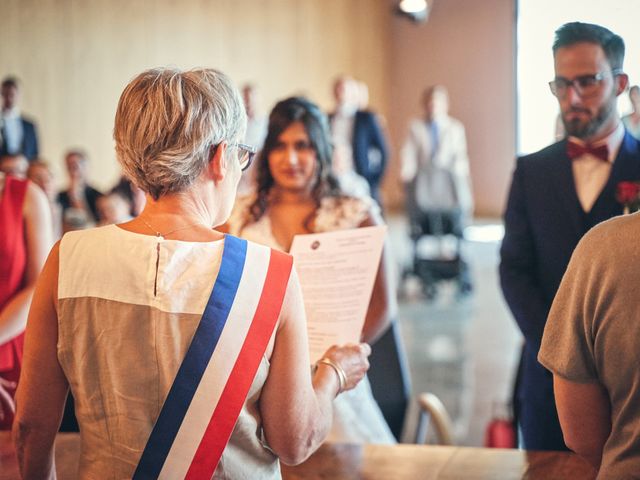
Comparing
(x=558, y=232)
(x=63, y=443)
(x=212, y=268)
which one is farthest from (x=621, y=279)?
(x=63, y=443)

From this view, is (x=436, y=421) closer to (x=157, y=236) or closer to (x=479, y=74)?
(x=157, y=236)

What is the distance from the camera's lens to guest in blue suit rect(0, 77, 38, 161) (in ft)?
26.4

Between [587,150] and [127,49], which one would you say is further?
[127,49]

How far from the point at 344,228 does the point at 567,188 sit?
2.47 feet

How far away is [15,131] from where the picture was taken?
831cm

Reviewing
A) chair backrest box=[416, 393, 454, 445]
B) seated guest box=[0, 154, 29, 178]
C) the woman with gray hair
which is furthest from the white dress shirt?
seated guest box=[0, 154, 29, 178]

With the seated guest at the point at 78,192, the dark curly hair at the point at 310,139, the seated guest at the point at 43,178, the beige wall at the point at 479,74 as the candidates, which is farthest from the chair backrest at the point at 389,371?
the beige wall at the point at 479,74

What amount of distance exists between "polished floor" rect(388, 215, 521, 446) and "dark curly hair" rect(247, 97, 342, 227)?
1.22m

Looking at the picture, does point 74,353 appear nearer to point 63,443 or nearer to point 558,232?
point 63,443

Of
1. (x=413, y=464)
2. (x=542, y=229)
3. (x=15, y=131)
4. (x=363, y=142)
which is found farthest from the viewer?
(x=15, y=131)

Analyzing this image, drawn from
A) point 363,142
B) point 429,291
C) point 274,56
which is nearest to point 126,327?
point 363,142

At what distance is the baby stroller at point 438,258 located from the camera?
7.83 m

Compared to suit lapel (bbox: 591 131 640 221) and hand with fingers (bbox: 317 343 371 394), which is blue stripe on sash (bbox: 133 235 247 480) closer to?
hand with fingers (bbox: 317 343 371 394)

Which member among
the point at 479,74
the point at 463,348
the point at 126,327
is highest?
the point at 479,74
